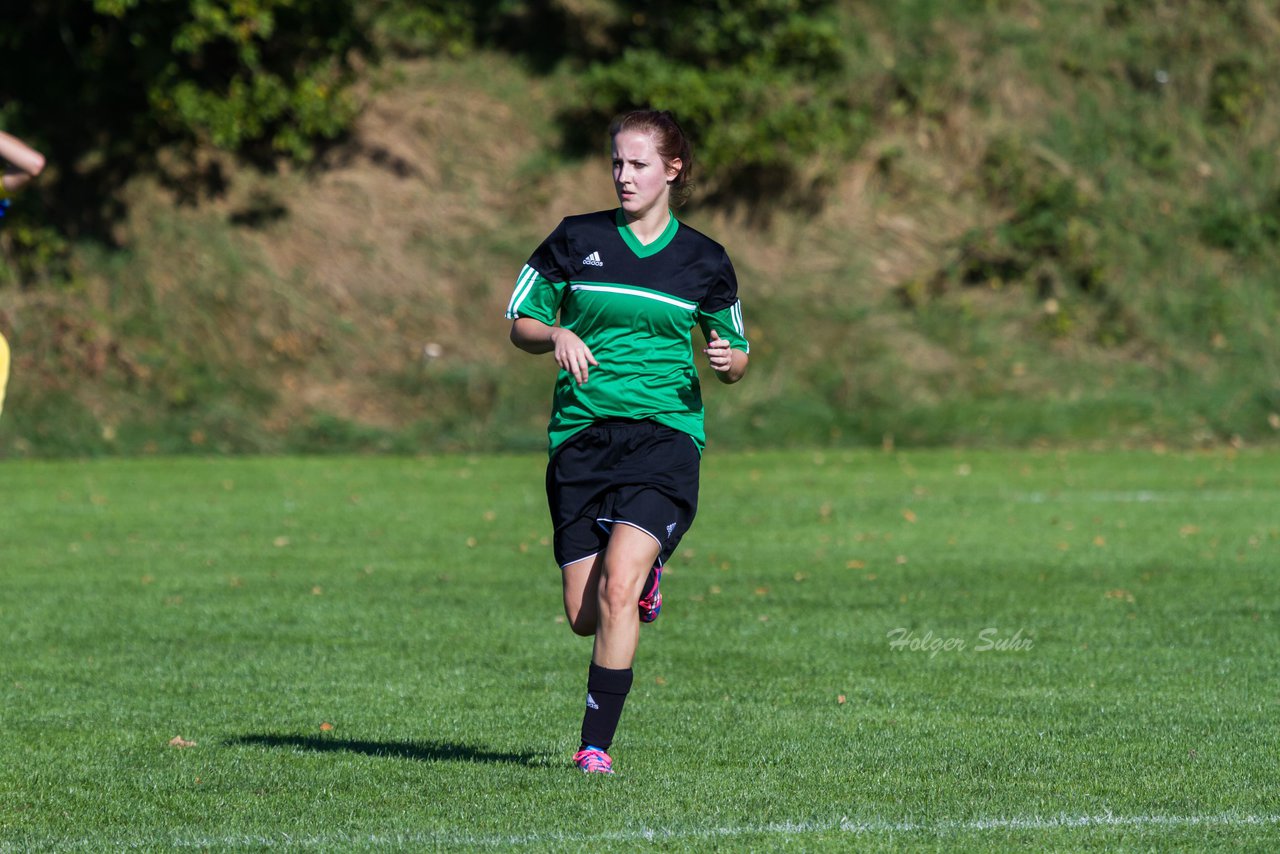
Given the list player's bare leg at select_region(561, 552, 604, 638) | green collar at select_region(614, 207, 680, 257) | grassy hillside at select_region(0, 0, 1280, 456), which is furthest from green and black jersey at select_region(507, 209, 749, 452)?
grassy hillside at select_region(0, 0, 1280, 456)

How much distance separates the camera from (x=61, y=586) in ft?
36.0

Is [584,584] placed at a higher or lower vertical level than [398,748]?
higher

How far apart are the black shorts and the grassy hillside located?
16284 mm

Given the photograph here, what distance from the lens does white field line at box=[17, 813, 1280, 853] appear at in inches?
191

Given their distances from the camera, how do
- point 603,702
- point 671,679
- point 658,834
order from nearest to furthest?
point 658,834, point 603,702, point 671,679

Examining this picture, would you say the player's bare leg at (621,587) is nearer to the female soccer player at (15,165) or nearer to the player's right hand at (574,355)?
the player's right hand at (574,355)

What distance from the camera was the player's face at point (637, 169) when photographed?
18.5 feet

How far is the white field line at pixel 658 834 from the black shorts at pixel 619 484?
1.08m

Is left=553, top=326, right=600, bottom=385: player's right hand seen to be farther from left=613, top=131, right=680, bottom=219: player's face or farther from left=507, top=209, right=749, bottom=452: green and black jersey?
left=613, top=131, right=680, bottom=219: player's face

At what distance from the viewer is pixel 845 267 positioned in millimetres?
25250

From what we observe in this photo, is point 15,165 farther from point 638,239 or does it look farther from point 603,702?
point 603,702

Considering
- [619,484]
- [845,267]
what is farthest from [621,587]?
[845,267]

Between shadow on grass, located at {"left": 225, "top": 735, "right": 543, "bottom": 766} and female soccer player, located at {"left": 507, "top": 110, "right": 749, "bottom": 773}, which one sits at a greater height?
female soccer player, located at {"left": 507, "top": 110, "right": 749, "bottom": 773}

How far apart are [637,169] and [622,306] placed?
0.44 meters
